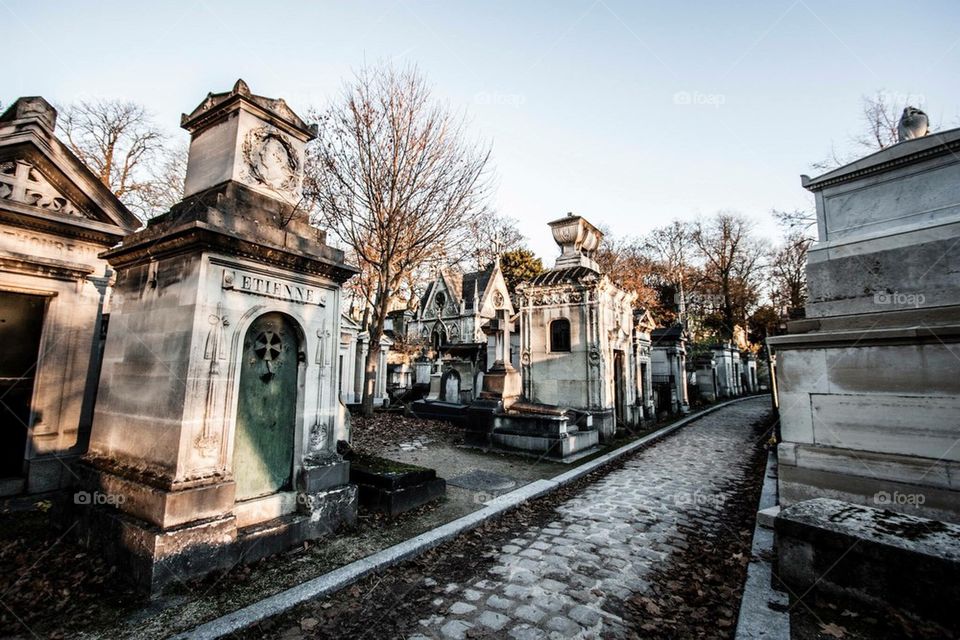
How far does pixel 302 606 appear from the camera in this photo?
129 inches

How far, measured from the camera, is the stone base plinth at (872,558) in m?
2.62

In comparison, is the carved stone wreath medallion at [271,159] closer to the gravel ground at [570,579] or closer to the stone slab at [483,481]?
the gravel ground at [570,579]

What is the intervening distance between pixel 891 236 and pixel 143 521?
8.21 metres

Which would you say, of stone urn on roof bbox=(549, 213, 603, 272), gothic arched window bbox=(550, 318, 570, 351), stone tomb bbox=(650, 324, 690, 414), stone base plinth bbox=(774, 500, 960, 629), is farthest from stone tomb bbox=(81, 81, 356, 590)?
stone tomb bbox=(650, 324, 690, 414)

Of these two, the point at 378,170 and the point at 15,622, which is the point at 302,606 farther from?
the point at 378,170

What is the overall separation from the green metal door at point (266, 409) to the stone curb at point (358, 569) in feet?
4.14

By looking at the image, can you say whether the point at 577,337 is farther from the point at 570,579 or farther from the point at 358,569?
the point at 358,569

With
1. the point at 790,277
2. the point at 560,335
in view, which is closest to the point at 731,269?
the point at 790,277

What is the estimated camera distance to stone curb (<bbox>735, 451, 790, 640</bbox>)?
2.88 metres

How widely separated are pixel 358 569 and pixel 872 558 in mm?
4216

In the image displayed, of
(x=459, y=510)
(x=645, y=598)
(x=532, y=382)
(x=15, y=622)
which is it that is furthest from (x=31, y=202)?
(x=532, y=382)

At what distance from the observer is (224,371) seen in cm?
393

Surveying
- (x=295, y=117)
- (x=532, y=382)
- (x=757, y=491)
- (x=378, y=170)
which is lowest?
(x=757, y=491)

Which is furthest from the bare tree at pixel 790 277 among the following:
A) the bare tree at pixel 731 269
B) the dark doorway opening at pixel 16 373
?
the dark doorway opening at pixel 16 373
